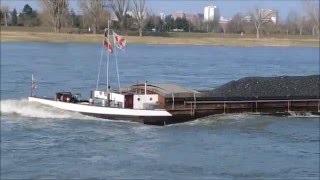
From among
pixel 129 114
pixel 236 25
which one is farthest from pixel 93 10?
pixel 129 114

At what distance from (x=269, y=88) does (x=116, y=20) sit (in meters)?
89.6

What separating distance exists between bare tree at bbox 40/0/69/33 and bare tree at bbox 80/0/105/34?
448 centimetres

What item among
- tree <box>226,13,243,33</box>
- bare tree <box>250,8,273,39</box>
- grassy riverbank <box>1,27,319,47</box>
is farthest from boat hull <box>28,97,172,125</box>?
tree <box>226,13,243,33</box>

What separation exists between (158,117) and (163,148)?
239 inches

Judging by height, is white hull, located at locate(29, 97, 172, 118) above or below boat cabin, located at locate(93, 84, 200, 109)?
below

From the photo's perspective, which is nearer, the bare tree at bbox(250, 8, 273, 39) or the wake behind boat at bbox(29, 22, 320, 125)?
the wake behind boat at bbox(29, 22, 320, 125)

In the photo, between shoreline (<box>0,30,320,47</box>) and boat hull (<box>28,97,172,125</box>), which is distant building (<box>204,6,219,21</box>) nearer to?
shoreline (<box>0,30,320,47</box>)

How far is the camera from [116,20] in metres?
122

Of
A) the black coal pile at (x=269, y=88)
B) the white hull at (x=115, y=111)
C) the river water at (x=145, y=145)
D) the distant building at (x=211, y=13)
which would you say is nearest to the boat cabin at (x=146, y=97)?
the white hull at (x=115, y=111)

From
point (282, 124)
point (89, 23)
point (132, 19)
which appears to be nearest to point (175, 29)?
point (132, 19)

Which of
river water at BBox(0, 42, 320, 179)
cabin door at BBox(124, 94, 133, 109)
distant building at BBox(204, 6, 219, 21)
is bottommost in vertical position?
river water at BBox(0, 42, 320, 179)

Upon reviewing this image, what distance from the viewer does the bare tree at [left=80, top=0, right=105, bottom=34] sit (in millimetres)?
114812

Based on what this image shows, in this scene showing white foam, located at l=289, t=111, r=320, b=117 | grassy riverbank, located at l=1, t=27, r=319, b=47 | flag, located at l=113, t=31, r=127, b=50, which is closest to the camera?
flag, located at l=113, t=31, r=127, b=50

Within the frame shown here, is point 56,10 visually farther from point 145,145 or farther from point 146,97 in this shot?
point 145,145
